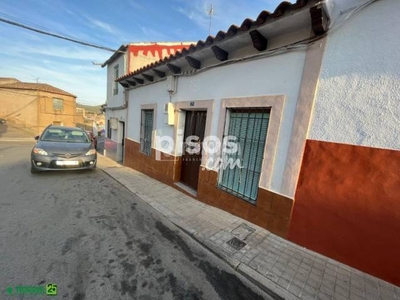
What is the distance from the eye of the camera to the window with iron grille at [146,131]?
21.3 ft

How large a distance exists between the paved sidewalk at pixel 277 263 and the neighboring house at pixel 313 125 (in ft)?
0.53

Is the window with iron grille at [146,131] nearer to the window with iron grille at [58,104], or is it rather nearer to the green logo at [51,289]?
the green logo at [51,289]

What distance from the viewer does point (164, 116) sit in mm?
5590

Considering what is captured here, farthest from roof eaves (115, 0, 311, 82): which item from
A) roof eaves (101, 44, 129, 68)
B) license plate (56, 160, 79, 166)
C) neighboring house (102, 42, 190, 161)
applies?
neighboring house (102, 42, 190, 161)

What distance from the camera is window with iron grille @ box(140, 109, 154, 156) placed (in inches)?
255

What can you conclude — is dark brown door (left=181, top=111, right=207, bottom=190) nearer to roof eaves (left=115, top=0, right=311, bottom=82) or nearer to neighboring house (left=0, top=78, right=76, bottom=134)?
roof eaves (left=115, top=0, right=311, bottom=82)

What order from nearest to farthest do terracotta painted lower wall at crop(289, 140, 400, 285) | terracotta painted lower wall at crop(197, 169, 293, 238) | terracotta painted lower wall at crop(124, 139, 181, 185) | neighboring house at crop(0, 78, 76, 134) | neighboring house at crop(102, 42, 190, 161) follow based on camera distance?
terracotta painted lower wall at crop(289, 140, 400, 285), terracotta painted lower wall at crop(197, 169, 293, 238), terracotta painted lower wall at crop(124, 139, 181, 185), neighboring house at crop(102, 42, 190, 161), neighboring house at crop(0, 78, 76, 134)

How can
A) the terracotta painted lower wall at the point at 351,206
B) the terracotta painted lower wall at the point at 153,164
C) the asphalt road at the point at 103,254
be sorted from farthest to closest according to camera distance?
the terracotta painted lower wall at the point at 153,164, the terracotta painted lower wall at the point at 351,206, the asphalt road at the point at 103,254

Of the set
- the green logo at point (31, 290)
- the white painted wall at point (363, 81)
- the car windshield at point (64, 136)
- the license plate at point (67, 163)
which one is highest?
the white painted wall at point (363, 81)

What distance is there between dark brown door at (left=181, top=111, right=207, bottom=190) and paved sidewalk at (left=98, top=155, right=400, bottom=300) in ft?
4.01

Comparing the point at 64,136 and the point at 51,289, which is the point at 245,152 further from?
the point at 64,136

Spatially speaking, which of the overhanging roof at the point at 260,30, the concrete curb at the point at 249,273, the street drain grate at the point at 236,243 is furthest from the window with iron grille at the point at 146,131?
the street drain grate at the point at 236,243

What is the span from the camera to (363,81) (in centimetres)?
223

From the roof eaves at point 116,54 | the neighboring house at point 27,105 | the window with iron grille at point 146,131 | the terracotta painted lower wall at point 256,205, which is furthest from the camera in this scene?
the neighboring house at point 27,105
